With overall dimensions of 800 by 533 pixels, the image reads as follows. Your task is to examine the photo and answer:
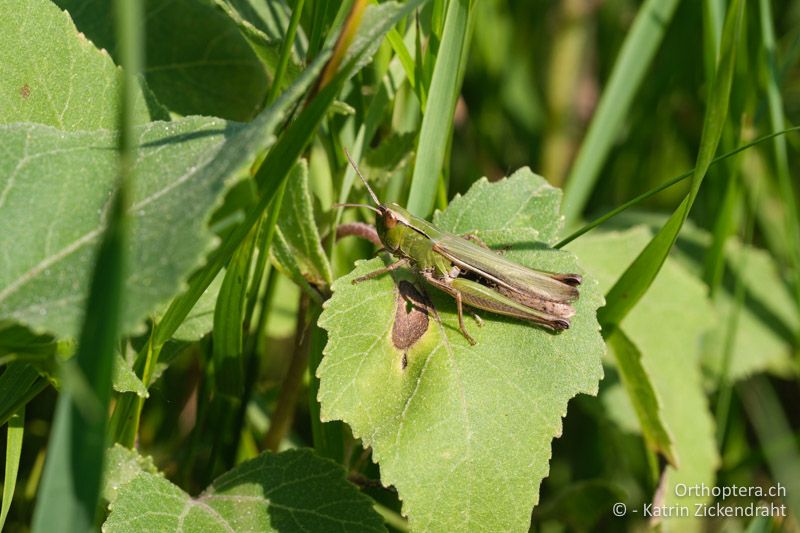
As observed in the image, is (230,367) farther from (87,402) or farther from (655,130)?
(655,130)

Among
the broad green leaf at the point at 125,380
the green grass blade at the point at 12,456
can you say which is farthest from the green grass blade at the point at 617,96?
the green grass blade at the point at 12,456

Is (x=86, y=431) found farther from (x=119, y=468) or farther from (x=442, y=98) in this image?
(x=442, y=98)

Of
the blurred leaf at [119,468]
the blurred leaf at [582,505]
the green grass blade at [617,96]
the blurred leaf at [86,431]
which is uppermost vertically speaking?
the green grass blade at [617,96]

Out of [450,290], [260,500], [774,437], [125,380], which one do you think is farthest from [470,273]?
[774,437]

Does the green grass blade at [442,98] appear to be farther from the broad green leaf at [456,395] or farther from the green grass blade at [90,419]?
the green grass blade at [90,419]

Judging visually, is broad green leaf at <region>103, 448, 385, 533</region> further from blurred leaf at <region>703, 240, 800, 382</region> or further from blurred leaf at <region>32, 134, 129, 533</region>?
blurred leaf at <region>703, 240, 800, 382</region>

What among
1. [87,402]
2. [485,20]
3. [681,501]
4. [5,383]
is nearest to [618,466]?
[681,501]

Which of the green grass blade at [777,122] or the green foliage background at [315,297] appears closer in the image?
the green foliage background at [315,297]
